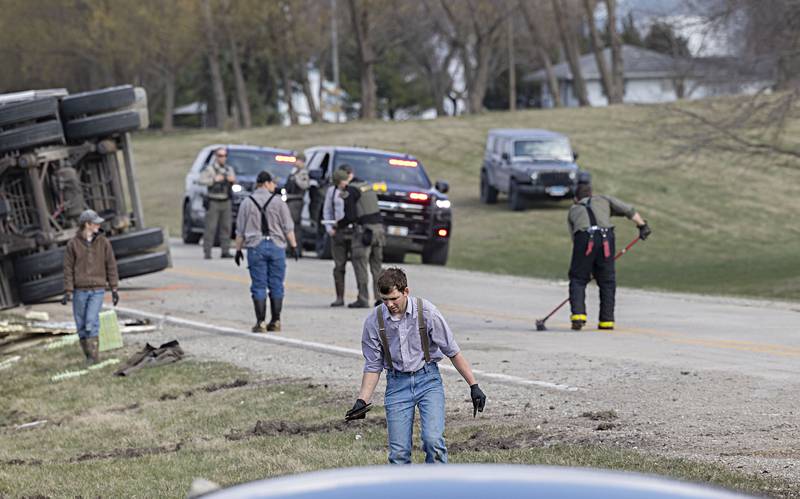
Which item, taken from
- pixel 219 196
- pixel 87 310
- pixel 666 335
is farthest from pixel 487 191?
pixel 87 310

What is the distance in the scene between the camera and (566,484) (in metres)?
3.25

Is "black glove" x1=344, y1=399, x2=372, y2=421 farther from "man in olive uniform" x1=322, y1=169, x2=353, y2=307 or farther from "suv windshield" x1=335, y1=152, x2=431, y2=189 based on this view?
"suv windshield" x1=335, y1=152, x2=431, y2=189

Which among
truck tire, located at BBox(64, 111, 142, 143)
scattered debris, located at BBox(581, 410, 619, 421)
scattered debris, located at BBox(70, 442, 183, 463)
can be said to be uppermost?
truck tire, located at BBox(64, 111, 142, 143)

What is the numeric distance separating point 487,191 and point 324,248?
18.8m

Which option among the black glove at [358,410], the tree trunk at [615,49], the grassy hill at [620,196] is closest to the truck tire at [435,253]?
the grassy hill at [620,196]

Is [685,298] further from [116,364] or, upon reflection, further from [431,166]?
[431,166]

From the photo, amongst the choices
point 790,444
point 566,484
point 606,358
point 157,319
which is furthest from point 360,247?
point 566,484

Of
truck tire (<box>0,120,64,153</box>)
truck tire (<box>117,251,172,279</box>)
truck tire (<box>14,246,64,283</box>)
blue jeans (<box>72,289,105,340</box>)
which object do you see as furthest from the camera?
truck tire (<box>117,251,172,279</box>)

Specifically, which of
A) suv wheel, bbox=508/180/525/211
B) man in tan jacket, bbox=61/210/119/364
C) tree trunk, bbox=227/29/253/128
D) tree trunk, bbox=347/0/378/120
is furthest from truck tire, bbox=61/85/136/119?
tree trunk, bbox=227/29/253/128

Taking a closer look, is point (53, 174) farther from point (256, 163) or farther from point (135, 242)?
point (256, 163)

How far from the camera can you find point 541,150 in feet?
136

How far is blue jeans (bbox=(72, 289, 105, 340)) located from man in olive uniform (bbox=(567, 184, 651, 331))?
5.31m

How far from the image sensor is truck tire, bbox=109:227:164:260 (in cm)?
1961

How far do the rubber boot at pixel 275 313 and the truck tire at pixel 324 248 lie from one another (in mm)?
9662
